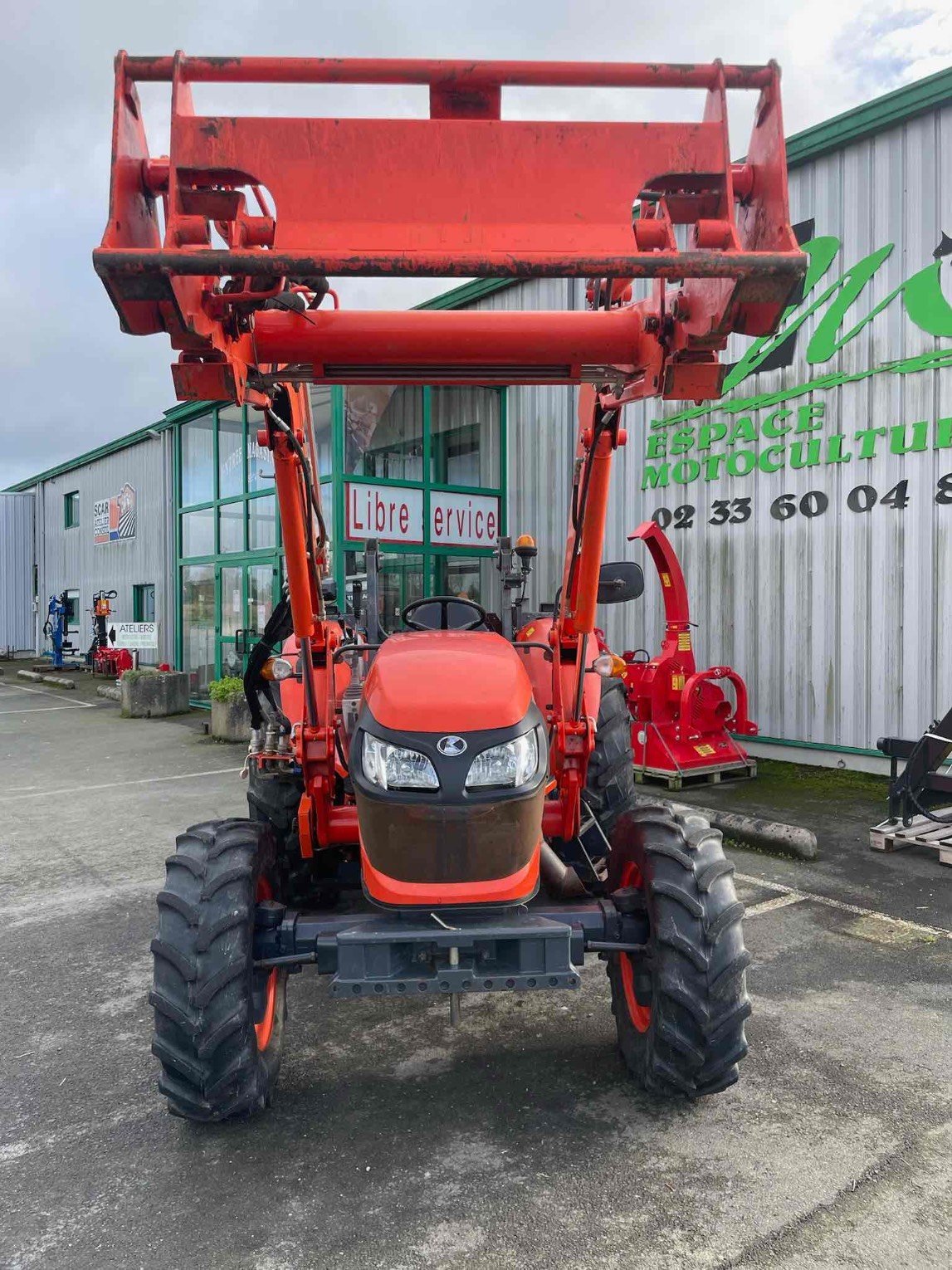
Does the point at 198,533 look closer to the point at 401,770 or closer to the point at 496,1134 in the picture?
the point at 401,770

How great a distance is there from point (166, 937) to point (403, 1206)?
1.04 meters

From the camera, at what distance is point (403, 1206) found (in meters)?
2.53

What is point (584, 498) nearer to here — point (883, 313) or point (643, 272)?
point (643, 272)

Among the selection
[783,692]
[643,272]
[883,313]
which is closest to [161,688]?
[783,692]

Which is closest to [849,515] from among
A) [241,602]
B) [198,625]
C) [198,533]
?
[241,602]

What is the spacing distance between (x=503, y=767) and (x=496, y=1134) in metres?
1.17

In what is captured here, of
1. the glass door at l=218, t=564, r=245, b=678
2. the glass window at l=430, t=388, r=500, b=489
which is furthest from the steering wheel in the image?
the glass door at l=218, t=564, r=245, b=678

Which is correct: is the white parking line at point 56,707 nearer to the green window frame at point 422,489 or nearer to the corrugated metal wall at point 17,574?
the green window frame at point 422,489

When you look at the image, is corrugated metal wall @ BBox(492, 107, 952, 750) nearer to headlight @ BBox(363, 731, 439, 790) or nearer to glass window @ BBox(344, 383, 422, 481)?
glass window @ BBox(344, 383, 422, 481)

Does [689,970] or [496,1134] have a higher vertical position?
[689,970]

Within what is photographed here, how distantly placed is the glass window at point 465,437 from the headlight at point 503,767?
9.75 m

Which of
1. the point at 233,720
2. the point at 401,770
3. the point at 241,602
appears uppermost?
the point at 241,602

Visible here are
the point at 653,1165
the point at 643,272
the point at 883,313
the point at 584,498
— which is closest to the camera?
the point at 643,272

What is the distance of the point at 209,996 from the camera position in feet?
9.04
